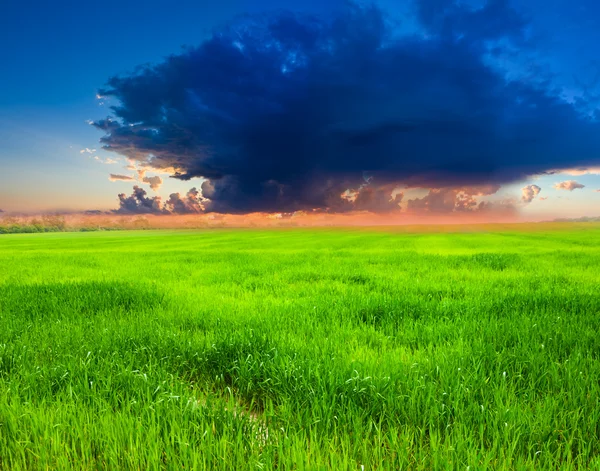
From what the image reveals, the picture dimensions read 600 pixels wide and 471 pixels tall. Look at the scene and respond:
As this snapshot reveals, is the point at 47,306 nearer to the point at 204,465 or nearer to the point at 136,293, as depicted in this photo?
the point at 136,293

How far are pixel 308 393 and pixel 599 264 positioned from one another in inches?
682

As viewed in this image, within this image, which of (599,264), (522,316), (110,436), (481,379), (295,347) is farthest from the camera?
(599,264)

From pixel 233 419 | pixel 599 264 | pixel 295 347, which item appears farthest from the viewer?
pixel 599 264

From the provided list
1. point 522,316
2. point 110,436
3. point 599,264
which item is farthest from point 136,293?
point 599,264

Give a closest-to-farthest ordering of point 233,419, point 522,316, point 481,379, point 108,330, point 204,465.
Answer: point 204,465 < point 233,419 < point 481,379 < point 108,330 < point 522,316

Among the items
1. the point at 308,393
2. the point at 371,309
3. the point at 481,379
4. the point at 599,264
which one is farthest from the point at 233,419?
the point at 599,264

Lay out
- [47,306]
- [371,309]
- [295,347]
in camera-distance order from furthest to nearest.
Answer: [47,306] → [371,309] → [295,347]

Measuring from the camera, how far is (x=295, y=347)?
505cm

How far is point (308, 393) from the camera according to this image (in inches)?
143

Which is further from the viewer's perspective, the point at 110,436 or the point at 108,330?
the point at 108,330

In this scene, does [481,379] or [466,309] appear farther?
[466,309]

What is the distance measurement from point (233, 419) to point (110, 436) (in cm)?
102

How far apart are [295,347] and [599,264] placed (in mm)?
16528

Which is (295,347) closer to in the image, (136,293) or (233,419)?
(233,419)
